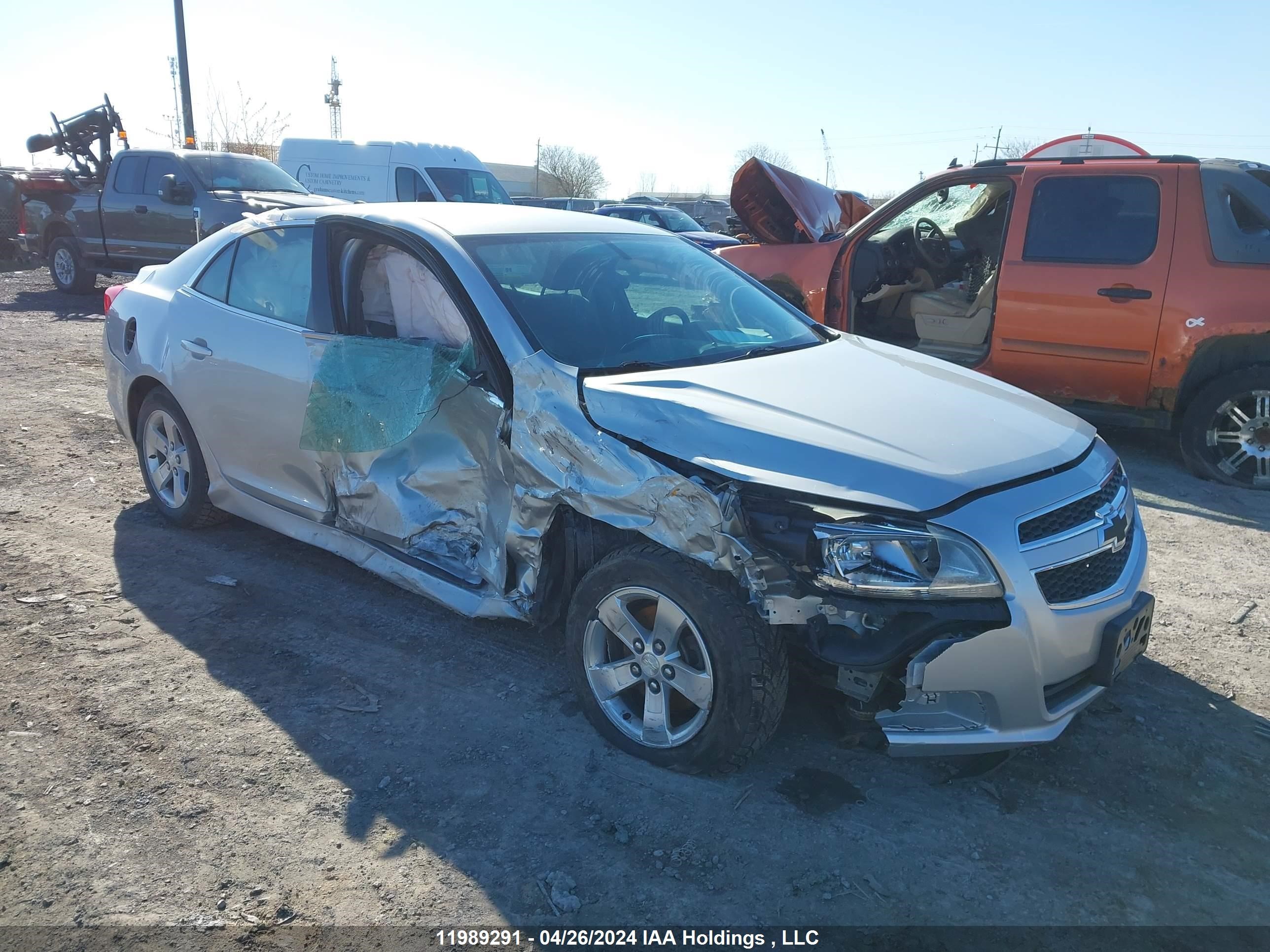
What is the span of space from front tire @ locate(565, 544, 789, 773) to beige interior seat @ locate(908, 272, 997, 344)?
15.7 feet

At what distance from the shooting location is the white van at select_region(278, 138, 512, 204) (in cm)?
1490

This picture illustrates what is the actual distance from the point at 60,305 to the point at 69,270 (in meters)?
1.05

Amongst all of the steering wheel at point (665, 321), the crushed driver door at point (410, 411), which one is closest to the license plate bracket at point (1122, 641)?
the steering wheel at point (665, 321)

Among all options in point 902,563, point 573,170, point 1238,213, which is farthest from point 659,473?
point 573,170

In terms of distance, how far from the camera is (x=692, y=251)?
4.46m

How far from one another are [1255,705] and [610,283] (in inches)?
115

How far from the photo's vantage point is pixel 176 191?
1184cm

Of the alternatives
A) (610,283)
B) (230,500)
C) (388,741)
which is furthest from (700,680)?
(230,500)

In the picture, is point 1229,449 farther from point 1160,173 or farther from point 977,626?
point 977,626

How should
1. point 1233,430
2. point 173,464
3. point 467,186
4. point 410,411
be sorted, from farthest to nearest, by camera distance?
1. point 467,186
2. point 1233,430
3. point 173,464
4. point 410,411

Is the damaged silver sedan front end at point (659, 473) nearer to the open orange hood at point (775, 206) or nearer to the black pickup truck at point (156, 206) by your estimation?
the open orange hood at point (775, 206)

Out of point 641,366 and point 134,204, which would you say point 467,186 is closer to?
point 134,204

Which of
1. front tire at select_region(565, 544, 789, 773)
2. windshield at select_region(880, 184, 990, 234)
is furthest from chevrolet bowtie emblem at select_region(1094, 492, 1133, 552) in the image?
windshield at select_region(880, 184, 990, 234)

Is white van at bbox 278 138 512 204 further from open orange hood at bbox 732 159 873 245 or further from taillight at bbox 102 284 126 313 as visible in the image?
taillight at bbox 102 284 126 313
